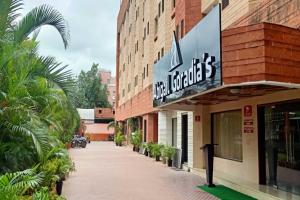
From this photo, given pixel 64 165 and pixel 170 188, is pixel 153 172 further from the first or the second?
pixel 64 165

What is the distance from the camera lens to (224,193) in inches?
388

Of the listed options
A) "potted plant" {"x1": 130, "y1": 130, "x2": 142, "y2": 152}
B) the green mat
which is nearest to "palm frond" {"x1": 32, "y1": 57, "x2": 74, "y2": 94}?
the green mat

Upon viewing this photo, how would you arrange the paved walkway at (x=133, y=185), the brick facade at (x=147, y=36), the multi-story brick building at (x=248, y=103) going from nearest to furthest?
the multi-story brick building at (x=248, y=103), the paved walkway at (x=133, y=185), the brick facade at (x=147, y=36)

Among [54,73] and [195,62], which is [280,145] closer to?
[195,62]

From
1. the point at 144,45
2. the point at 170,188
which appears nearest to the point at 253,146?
the point at 170,188

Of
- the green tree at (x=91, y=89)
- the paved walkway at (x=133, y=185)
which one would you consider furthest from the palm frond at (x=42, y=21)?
the green tree at (x=91, y=89)

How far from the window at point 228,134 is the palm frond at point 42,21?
6376mm

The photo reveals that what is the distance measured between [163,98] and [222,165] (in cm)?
344

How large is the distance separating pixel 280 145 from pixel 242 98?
5.93ft

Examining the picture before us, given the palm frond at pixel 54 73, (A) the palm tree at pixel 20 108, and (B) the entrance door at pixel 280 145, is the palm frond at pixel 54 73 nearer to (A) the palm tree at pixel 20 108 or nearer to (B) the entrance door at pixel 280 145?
(A) the palm tree at pixel 20 108

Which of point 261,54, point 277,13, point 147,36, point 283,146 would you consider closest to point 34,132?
point 261,54

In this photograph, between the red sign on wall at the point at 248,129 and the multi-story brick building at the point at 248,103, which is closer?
the multi-story brick building at the point at 248,103

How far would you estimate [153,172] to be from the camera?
48.2ft

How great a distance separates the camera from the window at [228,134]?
11938 millimetres
